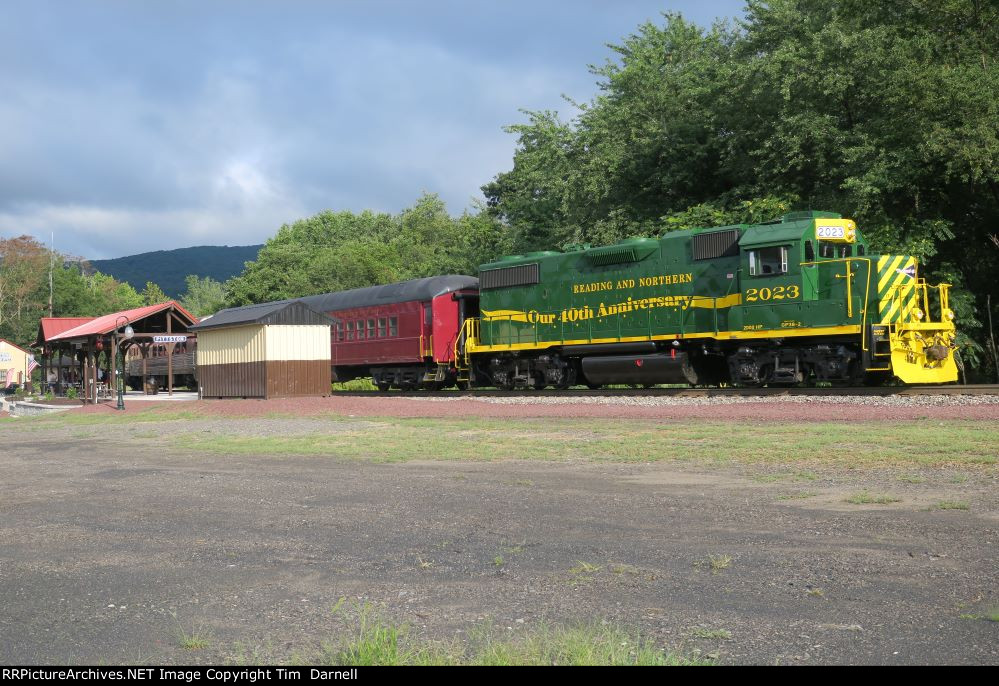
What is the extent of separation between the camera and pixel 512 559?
6.57 m

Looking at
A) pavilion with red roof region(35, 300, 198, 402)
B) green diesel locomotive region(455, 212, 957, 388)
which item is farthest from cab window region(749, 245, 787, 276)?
pavilion with red roof region(35, 300, 198, 402)

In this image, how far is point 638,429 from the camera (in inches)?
652

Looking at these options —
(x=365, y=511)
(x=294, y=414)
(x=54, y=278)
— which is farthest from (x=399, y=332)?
(x=54, y=278)

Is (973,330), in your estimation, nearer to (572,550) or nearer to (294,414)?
(294,414)

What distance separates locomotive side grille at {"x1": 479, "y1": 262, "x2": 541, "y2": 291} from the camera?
91.6 feet

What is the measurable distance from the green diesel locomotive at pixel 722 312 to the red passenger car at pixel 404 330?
192cm

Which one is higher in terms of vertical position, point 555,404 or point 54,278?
point 54,278

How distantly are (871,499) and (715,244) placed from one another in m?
15.5

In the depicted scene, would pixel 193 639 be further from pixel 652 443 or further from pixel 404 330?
pixel 404 330

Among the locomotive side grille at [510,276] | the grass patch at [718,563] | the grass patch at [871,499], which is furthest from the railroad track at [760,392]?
the grass patch at [718,563]

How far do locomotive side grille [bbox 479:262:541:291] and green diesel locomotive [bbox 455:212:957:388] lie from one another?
43mm

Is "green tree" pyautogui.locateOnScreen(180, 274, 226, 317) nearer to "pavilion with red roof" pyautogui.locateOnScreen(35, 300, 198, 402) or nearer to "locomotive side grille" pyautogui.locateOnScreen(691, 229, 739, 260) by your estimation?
"pavilion with red roof" pyautogui.locateOnScreen(35, 300, 198, 402)
